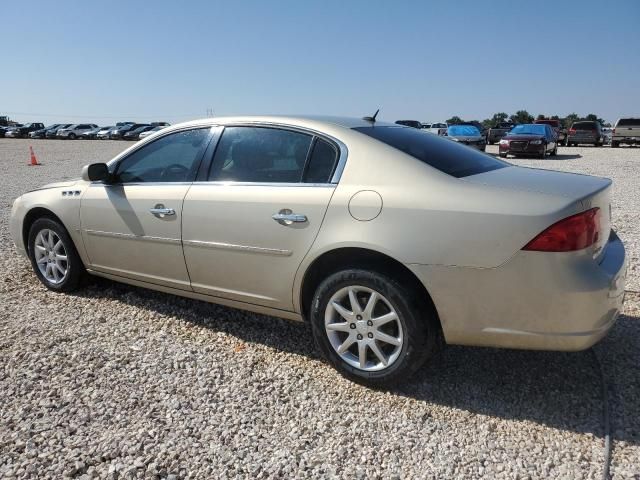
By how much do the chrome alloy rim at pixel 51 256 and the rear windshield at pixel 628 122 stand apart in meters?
31.2

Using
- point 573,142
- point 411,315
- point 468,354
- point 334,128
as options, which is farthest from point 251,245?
point 573,142

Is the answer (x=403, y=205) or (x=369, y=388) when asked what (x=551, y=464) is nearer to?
(x=369, y=388)

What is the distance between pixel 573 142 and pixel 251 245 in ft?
103

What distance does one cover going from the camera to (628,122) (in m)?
28.5

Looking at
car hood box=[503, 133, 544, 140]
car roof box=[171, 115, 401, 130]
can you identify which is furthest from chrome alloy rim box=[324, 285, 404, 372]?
car hood box=[503, 133, 544, 140]

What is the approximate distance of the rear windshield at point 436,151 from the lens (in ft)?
9.80

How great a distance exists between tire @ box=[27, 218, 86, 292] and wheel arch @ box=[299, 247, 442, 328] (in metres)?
2.32

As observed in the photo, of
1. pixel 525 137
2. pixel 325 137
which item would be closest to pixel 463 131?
pixel 525 137

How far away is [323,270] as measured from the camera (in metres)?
3.08

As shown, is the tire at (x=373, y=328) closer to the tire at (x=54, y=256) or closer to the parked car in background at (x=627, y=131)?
the tire at (x=54, y=256)

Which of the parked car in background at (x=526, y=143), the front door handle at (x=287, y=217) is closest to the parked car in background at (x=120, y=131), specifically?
the parked car in background at (x=526, y=143)

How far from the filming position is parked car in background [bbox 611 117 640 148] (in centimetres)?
2820

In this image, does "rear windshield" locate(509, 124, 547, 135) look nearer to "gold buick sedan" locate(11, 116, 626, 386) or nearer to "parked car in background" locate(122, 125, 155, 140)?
"gold buick sedan" locate(11, 116, 626, 386)

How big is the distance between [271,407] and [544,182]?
193cm
